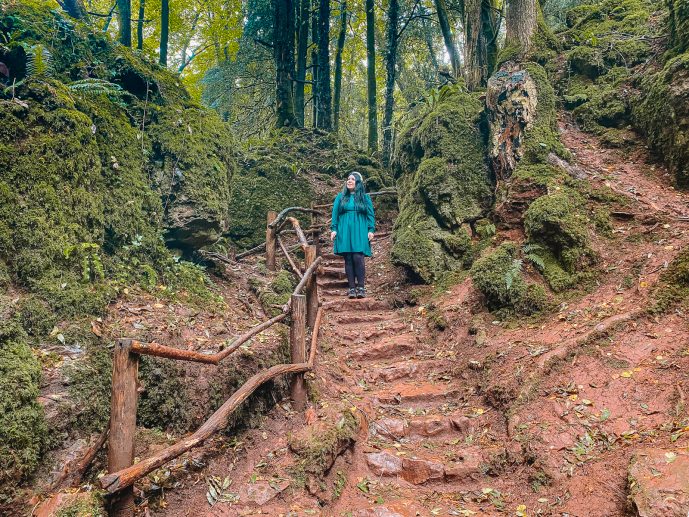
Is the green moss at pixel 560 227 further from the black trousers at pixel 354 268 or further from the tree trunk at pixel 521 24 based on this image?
the tree trunk at pixel 521 24

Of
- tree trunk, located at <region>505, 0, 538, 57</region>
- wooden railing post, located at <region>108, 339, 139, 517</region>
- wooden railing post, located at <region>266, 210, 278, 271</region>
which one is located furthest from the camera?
wooden railing post, located at <region>266, 210, 278, 271</region>

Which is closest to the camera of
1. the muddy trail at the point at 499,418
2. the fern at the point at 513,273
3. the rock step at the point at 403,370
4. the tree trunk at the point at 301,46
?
the muddy trail at the point at 499,418

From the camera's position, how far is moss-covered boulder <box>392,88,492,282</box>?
730 centimetres

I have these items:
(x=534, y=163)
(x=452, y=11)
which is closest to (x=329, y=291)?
(x=534, y=163)

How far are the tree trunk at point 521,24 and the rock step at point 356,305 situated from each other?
5840 millimetres

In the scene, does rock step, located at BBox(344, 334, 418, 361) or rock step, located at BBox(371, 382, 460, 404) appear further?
rock step, located at BBox(344, 334, 418, 361)

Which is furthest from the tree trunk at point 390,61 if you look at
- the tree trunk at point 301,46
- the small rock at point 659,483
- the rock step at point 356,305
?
the small rock at point 659,483

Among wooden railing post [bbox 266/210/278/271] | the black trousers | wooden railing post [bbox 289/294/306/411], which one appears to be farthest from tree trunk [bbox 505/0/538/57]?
wooden railing post [bbox 289/294/306/411]

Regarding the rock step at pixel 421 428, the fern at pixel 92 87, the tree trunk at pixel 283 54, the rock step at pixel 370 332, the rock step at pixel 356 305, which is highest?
the tree trunk at pixel 283 54

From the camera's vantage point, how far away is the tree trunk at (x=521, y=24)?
8.19 metres

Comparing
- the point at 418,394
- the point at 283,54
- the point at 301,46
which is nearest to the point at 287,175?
the point at 283,54

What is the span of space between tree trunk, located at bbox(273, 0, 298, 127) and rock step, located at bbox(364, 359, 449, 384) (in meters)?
10.1

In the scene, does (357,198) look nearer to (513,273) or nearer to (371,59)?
(513,273)

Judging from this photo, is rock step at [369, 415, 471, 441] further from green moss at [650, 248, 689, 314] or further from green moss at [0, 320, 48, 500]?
green moss at [0, 320, 48, 500]
